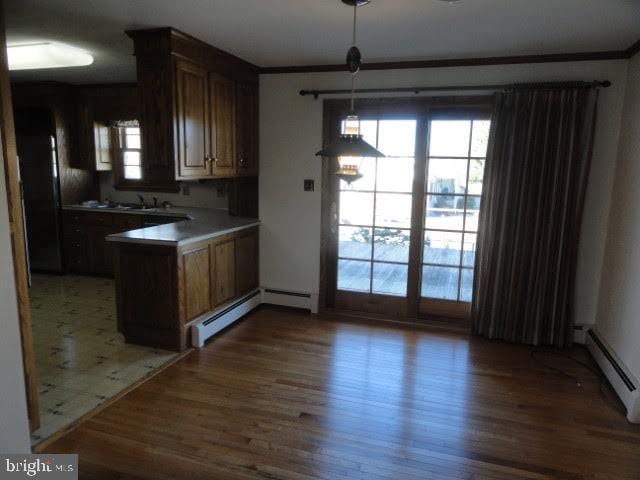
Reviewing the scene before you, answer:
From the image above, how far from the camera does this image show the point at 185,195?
554 cm

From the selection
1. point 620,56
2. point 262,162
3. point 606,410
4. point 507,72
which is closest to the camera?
point 606,410

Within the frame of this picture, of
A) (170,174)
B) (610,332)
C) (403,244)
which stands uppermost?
(170,174)

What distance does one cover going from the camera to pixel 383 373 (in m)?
3.25

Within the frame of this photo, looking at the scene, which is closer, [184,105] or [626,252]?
[626,252]

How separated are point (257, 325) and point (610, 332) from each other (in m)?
2.88

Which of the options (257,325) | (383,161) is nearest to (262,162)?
(383,161)

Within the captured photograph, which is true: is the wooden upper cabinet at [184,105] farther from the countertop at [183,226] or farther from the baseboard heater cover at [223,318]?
the baseboard heater cover at [223,318]

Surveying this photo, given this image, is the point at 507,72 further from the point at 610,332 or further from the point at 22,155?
the point at 22,155

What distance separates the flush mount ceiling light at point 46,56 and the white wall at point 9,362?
2.09 meters

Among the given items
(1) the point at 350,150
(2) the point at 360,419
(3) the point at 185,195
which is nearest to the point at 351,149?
(1) the point at 350,150

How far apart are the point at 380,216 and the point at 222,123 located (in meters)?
1.67

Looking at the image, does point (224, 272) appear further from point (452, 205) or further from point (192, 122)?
point (452, 205)

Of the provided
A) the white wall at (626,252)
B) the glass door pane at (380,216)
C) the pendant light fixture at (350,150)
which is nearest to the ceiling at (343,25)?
the white wall at (626,252)

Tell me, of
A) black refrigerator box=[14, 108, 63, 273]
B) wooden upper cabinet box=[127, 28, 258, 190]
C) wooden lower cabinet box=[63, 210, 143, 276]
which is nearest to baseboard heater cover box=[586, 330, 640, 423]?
wooden upper cabinet box=[127, 28, 258, 190]
